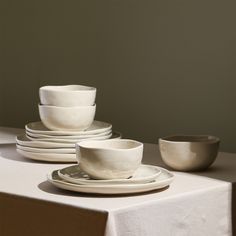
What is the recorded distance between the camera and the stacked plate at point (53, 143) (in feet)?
4.60

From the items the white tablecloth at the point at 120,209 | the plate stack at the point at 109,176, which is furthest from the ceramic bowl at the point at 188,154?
the plate stack at the point at 109,176

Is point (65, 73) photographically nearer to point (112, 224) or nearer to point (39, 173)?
point (39, 173)

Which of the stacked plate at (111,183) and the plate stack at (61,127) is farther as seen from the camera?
the plate stack at (61,127)

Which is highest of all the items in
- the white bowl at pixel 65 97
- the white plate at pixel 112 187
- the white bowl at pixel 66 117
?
the white bowl at pixel 65 97

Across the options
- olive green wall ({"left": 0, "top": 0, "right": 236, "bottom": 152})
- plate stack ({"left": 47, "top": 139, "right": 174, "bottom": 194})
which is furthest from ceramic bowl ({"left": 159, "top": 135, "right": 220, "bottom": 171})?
olive green wall ({"left": 0, "top": 0, "right": 236, "bottom": 152})

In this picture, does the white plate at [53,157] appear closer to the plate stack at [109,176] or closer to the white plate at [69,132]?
the white plate at [69,132]

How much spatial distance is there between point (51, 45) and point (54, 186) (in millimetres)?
1161

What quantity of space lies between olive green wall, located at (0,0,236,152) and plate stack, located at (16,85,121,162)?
504 millimetres

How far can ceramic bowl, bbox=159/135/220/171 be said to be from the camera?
1.32 metres

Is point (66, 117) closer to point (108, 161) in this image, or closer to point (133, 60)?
point (108, 161)

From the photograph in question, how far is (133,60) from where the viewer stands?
2.02m

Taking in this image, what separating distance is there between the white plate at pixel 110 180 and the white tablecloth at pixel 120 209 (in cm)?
3

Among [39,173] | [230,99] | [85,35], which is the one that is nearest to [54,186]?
[39,173]

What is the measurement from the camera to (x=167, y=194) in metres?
1.12
